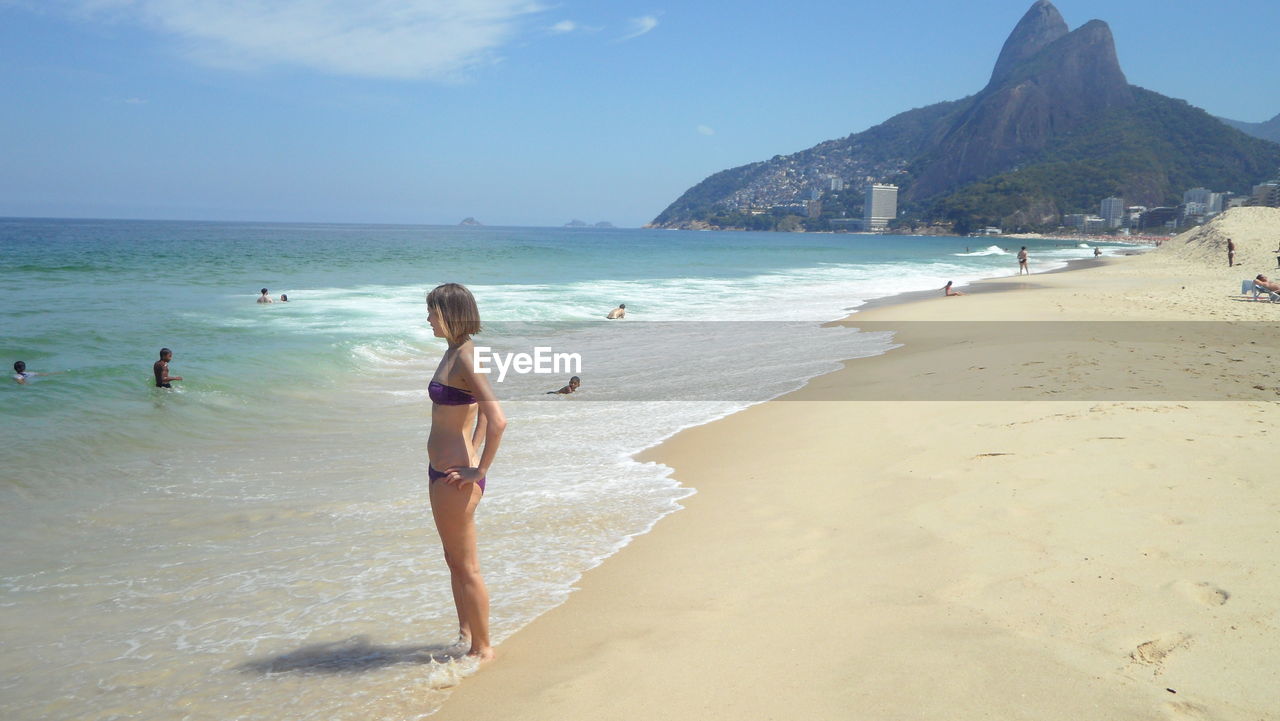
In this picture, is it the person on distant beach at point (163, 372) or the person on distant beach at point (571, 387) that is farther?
the person on distant beach at point (571, 387)

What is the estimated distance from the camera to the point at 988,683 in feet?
10.1

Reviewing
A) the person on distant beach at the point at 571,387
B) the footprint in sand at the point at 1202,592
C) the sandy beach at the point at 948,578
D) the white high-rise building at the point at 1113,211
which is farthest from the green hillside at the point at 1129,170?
the footprint in sand at the point at 1202,592

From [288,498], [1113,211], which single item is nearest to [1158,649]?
[288,498]

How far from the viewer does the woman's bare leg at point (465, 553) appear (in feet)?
11.5

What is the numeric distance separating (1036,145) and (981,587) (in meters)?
213

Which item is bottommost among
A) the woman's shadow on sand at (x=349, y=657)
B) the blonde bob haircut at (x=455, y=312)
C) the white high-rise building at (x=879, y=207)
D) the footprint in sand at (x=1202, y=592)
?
the woman's shadow on sand at (x=349, y=657)

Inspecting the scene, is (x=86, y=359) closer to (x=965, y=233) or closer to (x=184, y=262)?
(x=184, y=262)

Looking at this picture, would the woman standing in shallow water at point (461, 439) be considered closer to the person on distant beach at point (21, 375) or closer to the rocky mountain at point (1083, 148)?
the person on distant beach at point (21, 375)

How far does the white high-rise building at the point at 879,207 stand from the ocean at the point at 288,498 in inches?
7317

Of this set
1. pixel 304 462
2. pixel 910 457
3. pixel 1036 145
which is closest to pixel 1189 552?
pixel 910 457

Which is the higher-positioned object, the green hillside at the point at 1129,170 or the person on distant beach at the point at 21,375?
the green hillside at the point at 1129,170

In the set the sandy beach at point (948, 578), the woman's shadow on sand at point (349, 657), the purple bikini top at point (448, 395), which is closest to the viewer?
the sandy beach at point (948, 578)

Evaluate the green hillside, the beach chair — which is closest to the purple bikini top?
the beach chair

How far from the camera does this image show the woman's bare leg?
11.5 feet
